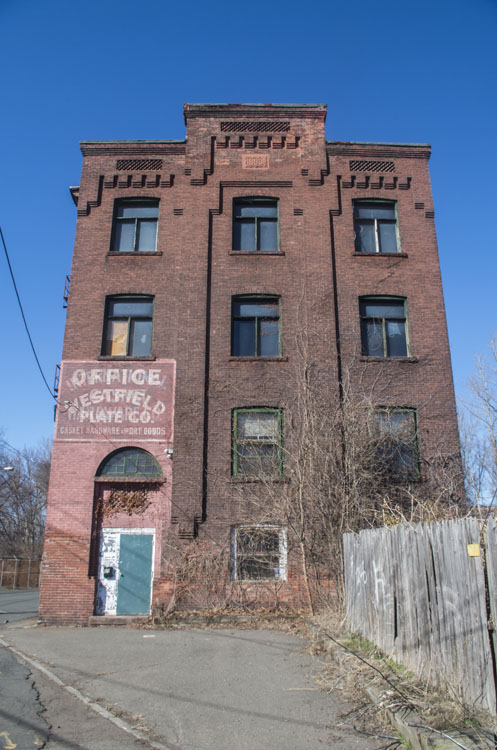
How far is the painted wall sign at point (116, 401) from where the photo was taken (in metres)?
15.5

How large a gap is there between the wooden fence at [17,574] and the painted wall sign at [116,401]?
2423cm

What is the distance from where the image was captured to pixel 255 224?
1761cm

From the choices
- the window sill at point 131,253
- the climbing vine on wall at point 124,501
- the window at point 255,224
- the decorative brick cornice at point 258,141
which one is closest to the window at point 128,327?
the window sill at point 131,253

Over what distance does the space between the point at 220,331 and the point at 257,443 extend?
3.34m

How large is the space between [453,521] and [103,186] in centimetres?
1536

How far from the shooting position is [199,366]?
15812 millimetres

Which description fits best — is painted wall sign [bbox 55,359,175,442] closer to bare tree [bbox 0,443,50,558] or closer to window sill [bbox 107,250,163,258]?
window sill [bbox 107,250,163,258]

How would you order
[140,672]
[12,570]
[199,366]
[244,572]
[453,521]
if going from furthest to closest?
[12,570] < [199,366] < [244,572] < [140,672] < [453,521]

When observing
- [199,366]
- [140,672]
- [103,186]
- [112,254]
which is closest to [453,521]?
[140,672]

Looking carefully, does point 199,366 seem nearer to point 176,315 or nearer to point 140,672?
point 176,315

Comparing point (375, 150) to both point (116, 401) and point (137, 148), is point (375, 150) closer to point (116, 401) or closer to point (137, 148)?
point (137, 148)

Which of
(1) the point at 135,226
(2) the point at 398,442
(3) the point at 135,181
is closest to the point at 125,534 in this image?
(2) the point at 398,442

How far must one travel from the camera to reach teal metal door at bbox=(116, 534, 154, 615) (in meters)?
14.6

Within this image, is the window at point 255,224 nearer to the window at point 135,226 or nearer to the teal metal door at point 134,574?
the window at point 135,226
